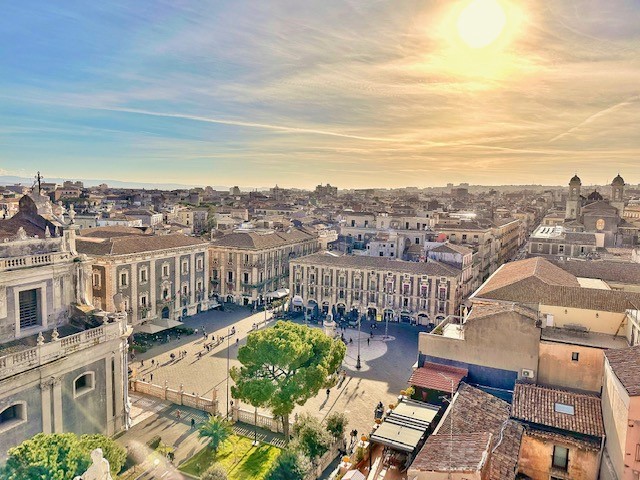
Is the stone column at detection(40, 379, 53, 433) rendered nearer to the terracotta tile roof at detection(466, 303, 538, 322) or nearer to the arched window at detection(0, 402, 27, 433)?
the arched window at detection(0, 402, 27, 433)

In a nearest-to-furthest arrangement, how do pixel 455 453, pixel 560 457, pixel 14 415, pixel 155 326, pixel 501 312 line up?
1. pixel 455 453
2. pixel 560 457
3. pixel 14 415
4. pixel 501 312
5. pixel 155 326

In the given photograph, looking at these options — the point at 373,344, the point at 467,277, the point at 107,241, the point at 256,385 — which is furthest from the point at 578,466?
the point at 107,241

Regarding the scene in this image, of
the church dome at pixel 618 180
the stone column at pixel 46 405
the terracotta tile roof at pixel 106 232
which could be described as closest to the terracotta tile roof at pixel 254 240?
the terracotta tile roof at pixel 106 232

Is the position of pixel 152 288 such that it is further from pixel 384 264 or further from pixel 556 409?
pixel 556 409

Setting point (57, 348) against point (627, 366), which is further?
point (57, 348)

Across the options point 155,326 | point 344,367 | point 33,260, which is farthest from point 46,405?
point 344,367

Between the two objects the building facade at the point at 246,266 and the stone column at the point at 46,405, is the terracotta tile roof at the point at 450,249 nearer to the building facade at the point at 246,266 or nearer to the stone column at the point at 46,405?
the building facade at the point at 246,266

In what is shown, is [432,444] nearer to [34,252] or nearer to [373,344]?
A: [34,252]
